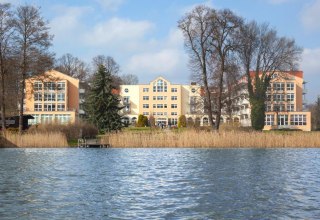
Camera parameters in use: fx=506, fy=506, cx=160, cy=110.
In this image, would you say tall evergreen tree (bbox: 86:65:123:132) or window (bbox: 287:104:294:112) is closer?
tall evergreen tree (bbox: 86:65:123:132)

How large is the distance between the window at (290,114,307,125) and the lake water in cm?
6249

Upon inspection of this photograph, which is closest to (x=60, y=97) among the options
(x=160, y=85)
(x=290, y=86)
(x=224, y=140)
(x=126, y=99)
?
(x=126, y=99)

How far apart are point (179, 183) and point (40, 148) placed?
72.1 feet

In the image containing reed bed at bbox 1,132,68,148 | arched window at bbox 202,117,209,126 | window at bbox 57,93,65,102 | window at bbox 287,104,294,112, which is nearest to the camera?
reed bed at bbox 1,132,68,148

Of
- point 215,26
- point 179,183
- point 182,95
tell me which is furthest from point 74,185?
point 182,95

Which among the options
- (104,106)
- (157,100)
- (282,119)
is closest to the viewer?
(104,106)

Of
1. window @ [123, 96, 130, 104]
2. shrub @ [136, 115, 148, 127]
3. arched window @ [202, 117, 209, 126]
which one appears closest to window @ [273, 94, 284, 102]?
arched window @ [202, 117, 209, 126]

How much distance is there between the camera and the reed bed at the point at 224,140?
115 feet

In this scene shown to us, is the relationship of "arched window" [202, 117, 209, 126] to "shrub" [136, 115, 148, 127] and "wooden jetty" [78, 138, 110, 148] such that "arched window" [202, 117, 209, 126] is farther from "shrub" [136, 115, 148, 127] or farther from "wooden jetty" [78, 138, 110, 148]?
"wooden jetty" [78, 138, 110, 148]

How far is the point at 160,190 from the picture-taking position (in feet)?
49.4

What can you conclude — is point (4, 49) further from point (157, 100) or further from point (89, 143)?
point (157, 100)

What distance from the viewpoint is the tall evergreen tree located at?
5074 centimetres

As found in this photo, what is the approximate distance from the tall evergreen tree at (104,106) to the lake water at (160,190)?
26.2 metres

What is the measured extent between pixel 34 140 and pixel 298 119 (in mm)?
58344
